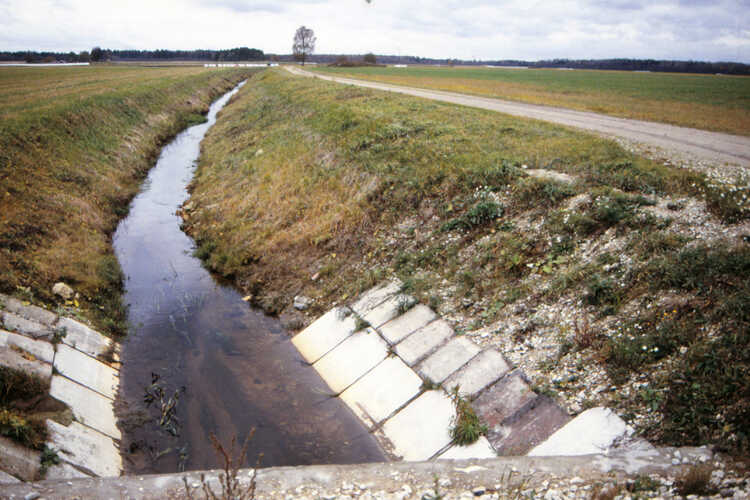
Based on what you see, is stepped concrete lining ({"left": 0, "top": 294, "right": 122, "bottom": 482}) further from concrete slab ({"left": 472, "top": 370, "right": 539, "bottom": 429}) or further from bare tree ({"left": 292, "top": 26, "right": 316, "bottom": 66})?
bare tree ({"left": 292, "top": 26, "right": 316, "bottom": 66})

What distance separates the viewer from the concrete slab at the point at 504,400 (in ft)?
23.4

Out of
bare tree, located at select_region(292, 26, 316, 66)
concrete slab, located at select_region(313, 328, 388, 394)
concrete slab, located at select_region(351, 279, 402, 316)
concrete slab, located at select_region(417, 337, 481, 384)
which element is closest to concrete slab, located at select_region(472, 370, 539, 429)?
concrete slab, located at select_region(417, 337, 481, 384)

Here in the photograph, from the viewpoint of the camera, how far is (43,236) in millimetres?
13367

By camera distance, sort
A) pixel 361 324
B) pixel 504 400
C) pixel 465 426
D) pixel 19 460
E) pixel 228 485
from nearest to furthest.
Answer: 1. pixel 228 485
2. pixel 19 460
3. pixel 465 426
4. pixel 504 400
5. pixel 361 324

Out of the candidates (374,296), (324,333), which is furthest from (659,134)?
(324,333)

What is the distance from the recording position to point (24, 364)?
7.91 m

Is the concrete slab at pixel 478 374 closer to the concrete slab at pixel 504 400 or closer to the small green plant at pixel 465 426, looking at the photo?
the concrete slab at pixel 504 400

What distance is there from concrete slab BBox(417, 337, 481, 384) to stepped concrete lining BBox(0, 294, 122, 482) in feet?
18.6

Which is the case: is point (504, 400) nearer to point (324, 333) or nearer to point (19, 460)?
point (324, 333)

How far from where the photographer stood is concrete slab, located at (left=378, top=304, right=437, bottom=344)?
9734mm

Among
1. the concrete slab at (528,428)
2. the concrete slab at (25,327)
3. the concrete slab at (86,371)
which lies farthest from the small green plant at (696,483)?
the concrete slab at (25,327)

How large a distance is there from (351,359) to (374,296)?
1.94 metres

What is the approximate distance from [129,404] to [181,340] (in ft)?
7.95

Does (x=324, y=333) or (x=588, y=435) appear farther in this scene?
(x=324, y=333)
